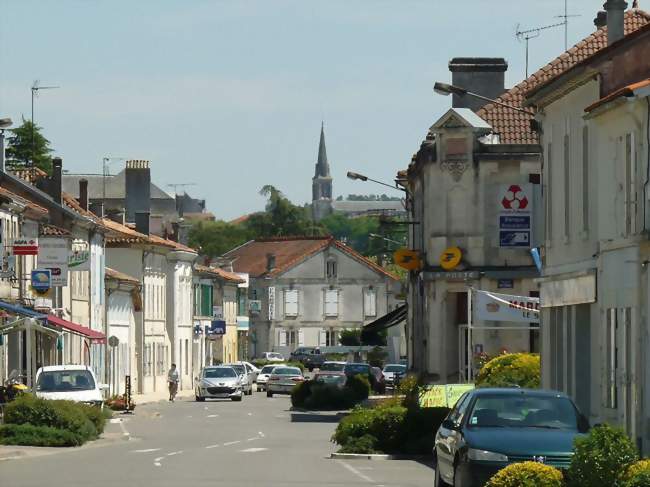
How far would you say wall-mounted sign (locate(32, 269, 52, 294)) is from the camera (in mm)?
55344

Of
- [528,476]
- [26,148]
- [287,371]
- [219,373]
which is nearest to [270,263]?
[26,148]

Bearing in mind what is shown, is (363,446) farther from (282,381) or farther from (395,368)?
(395,368)

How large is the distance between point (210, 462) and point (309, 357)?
96450 mm

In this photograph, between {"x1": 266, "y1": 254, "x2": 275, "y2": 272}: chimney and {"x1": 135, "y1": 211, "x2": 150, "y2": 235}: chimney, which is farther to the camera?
{"x1": 266, "y1": 254, "x2": 275, "y2": 272}: chimney

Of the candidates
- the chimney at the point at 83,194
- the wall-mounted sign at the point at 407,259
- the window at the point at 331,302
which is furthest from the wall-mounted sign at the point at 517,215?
the window at the point at 331,302

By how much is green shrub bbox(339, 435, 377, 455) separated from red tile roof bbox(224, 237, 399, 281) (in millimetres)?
111163

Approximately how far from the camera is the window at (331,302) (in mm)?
146000

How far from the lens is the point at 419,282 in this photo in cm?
6125

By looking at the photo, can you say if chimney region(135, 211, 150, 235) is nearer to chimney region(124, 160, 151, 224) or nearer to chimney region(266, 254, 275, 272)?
chimney region(124, 160, 151, 224)

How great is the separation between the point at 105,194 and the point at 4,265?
2394 inches

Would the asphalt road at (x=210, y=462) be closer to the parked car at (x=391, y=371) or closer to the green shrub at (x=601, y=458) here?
the green shrub at (x=601, y=458)

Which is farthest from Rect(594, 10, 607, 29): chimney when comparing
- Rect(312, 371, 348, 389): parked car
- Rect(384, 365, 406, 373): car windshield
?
Rect(384, 365, 406, 373): car windshield

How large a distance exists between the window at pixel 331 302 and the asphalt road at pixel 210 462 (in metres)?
94.0

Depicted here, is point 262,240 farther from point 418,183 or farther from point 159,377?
point 418,183
